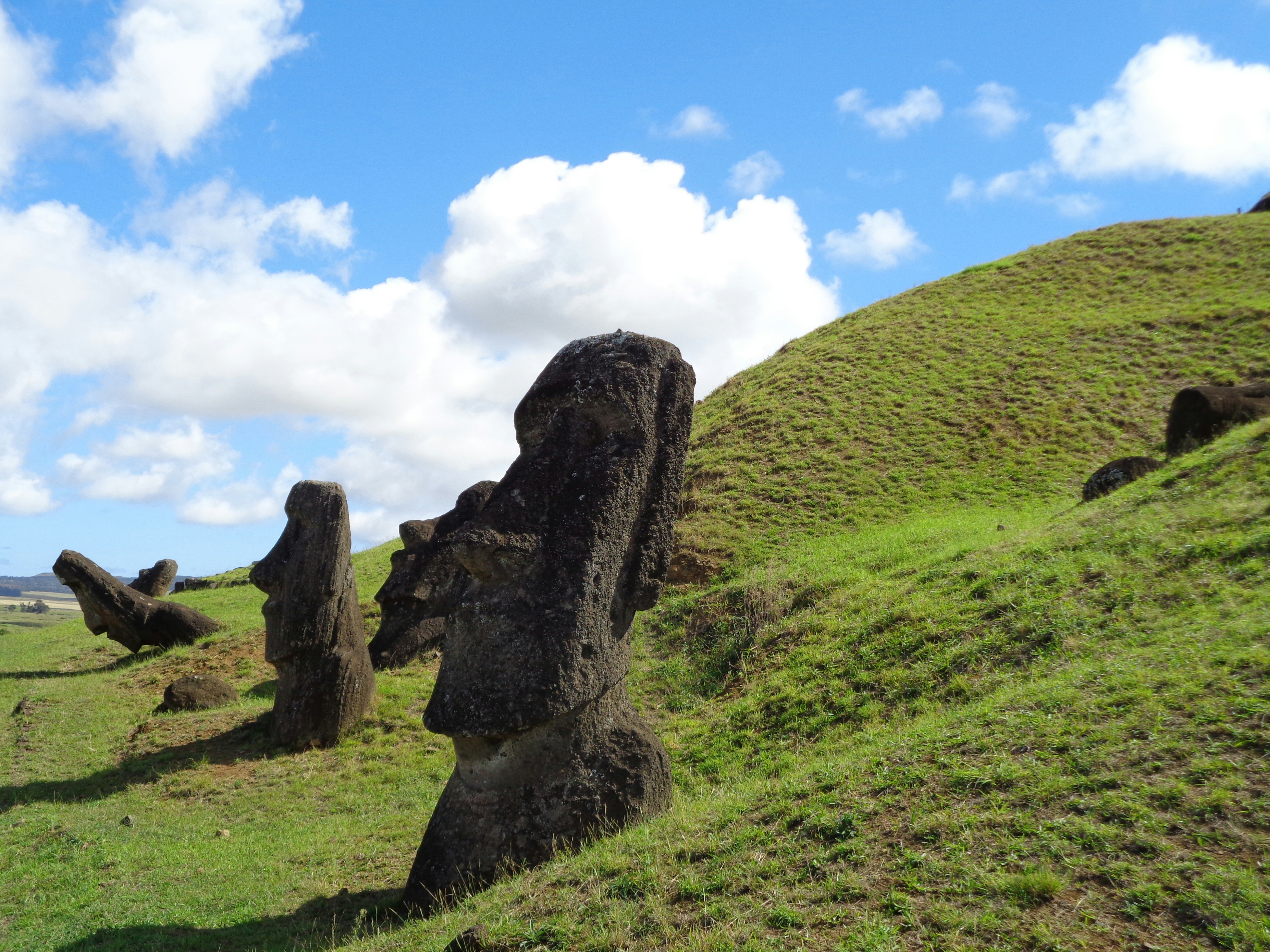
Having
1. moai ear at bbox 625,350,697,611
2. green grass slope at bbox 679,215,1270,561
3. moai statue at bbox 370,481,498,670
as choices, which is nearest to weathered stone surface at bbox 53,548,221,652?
moai statue at bbox 370,481,498,670

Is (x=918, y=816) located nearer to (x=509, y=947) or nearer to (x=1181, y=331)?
(x=509, y=947)

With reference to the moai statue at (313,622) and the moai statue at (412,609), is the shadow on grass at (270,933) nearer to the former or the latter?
the moai statue at (313,622)

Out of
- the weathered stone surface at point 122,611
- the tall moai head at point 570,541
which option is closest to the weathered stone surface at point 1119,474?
the tall moai head at point 570,541

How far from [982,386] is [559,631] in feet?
72.1

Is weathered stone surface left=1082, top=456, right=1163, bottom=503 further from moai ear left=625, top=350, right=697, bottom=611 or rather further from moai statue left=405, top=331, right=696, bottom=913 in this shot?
moai statue left=405, top=331, right=696, bottom=913

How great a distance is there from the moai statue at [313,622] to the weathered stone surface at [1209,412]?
14751mm

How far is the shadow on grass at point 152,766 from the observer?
33.8ft

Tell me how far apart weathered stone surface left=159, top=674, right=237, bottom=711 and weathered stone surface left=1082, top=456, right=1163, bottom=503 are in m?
15.2

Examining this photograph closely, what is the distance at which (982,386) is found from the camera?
25234mm

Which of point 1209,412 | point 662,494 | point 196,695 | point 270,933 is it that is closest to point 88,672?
point 196,695

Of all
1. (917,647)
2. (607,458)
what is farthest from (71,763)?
(917,647)

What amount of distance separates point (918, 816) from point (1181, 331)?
87.6ft

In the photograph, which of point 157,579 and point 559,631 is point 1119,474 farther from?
point 157,579

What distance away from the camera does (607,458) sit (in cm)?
701
